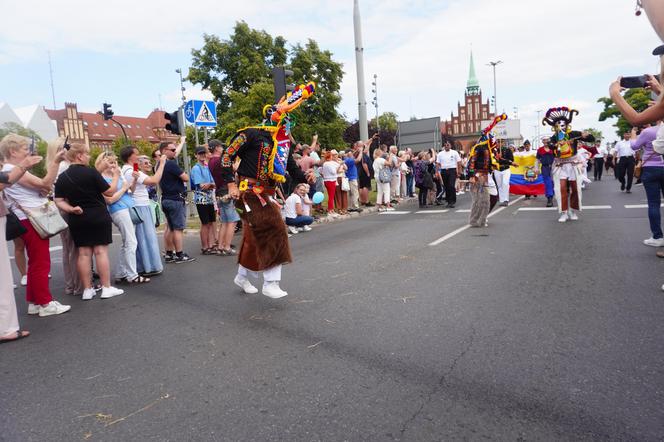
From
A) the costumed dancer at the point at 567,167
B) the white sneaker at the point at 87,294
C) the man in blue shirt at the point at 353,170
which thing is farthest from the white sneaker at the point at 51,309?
the man in blue shirt at the point at 353,170

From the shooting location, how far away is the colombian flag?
56.5 ft

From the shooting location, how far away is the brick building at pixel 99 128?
115375 mm

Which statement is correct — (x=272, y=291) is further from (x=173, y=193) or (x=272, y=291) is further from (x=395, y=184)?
(x=395, y=184)

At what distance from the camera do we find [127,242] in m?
6.65

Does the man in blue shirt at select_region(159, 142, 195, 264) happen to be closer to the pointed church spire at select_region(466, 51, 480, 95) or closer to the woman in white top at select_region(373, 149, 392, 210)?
the woman in white top at select_region(373, 149, 392, 210)

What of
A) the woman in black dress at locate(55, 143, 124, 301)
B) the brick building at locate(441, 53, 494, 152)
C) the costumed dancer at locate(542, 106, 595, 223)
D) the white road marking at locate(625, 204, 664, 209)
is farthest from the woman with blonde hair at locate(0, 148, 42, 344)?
the brick building at locate(441, 53, 494, 152)

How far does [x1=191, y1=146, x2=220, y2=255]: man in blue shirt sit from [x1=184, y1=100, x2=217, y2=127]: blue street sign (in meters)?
3.86

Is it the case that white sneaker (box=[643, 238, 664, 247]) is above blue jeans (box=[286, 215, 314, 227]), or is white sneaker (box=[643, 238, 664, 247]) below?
below

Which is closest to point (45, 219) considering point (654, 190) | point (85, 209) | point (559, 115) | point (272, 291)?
point (85, 209)

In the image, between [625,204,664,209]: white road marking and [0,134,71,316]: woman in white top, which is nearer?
[0,134,71,316]: woman in white top

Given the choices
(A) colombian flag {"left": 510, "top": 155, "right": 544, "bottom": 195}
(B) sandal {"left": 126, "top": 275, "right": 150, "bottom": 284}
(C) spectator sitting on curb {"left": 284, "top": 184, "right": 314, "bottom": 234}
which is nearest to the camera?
(B) sandal {"left": 126, "top": 275, "right": 150, "bottom": 284}

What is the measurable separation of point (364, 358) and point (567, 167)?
359 inches

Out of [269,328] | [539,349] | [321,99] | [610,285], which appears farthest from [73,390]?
[321,99]

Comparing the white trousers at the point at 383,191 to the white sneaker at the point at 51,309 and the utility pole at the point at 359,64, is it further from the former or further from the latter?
the white sneaker at the point at 51,309
